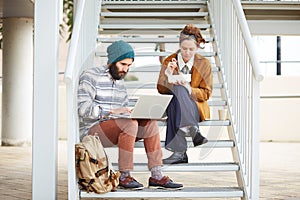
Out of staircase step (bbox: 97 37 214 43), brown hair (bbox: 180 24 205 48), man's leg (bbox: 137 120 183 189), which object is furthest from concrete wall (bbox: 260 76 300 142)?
man's leg (bbox: 137 120 183 189)

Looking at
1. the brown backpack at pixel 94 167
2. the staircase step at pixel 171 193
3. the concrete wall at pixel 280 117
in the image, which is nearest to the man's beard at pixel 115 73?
the brown backpack at pixel 94 167

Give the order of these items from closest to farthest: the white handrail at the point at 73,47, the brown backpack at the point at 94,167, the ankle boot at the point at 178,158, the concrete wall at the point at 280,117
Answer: the white handrail at the point at 73,47, the brown backpack at the point at 94,167, the ankle boot at the point at 178,158, the concrete wall at the point at 280,117

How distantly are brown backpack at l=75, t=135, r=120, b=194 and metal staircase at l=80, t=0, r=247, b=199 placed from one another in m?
0.06

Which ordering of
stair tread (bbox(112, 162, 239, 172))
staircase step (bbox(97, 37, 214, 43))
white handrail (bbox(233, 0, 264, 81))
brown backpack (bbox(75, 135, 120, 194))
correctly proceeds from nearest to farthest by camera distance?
brown backpack (bbox(75, 135, 120, 194)), white handrail (bbox(233, 0, 264, 81)), stair tread (bbox(112, 162, 239, 172)), staircase step (bbox(97, 37, 214, 43))

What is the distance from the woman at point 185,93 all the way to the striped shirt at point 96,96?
32 centimetres

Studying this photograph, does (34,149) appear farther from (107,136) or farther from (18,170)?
(18,170)

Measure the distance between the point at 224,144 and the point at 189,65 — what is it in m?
0.59

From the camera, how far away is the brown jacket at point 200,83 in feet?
14.5

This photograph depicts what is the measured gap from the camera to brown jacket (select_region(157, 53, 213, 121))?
173 inches

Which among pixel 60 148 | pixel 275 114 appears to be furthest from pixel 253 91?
pixel 275 114

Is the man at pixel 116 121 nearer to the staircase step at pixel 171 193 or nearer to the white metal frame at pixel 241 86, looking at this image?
the staircase step at pixel 171 193

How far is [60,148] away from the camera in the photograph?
10312 millimetres

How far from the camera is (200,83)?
4.52m

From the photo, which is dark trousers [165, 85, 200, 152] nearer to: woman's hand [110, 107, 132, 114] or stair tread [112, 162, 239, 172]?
stair tread [112, 162, 239, 172]
